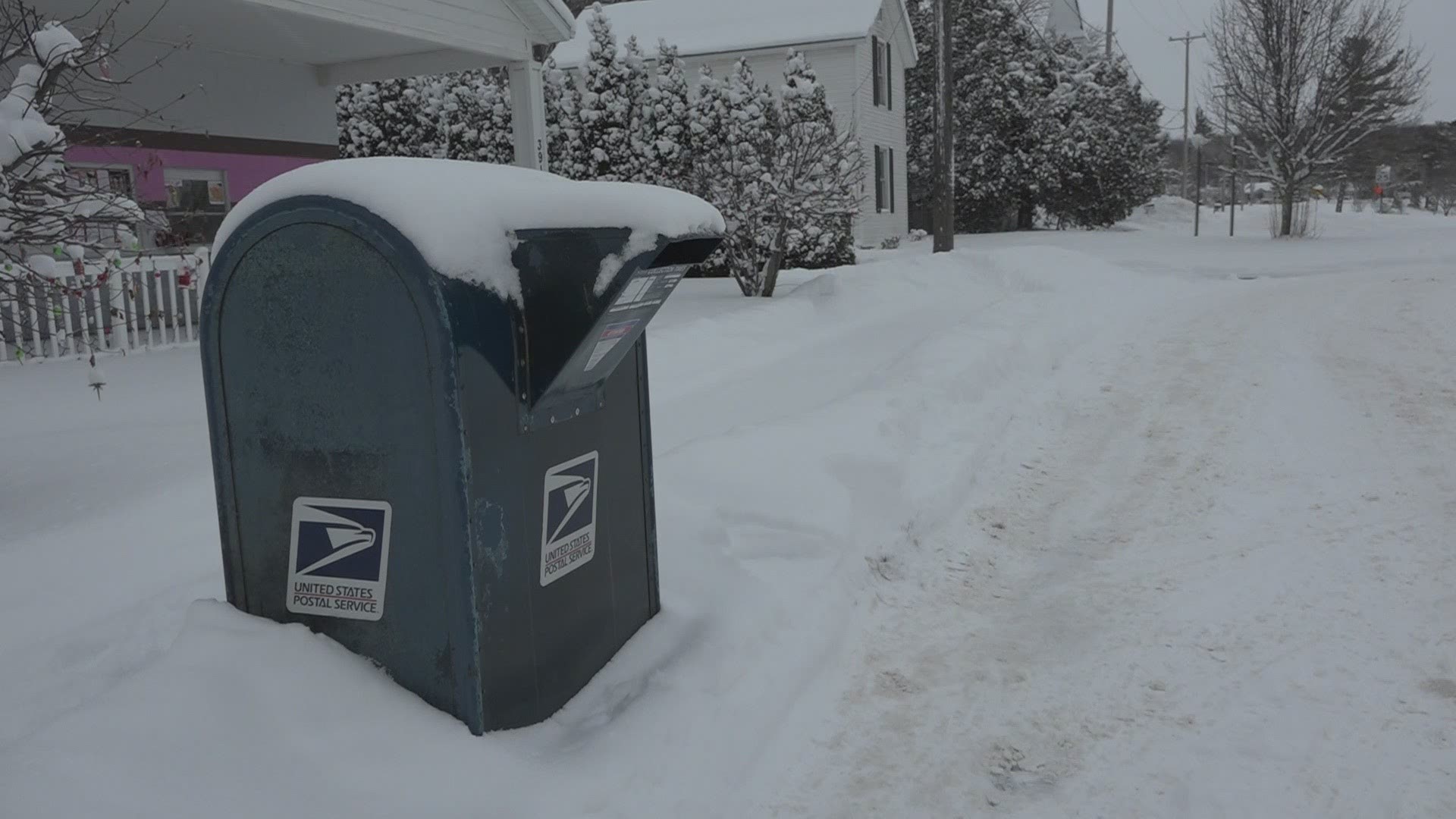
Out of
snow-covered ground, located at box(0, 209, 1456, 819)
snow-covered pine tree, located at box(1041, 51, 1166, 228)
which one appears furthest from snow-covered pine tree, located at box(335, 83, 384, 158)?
snow-covered pine tree, located at box(1041, 51, 1166, 228)

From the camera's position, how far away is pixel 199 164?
576 inches

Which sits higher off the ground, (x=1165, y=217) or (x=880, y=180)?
(x=880, y=180)

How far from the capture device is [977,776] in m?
3.15

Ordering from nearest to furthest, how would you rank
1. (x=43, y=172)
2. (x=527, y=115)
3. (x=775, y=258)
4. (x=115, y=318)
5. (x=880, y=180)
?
(x=43, y=172)
(x=115, y=318)
(x=775, y=258)
(x=527, y=115)
(x=880, y=180)

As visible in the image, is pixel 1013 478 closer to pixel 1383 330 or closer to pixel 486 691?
pixel 486 691

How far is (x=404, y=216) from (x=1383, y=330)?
1116cm

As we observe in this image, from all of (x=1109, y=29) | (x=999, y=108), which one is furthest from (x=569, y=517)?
(x=1109, y=29)

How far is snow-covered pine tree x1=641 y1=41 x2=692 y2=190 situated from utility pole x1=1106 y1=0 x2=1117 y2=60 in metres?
28.0

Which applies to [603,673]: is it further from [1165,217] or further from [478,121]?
[1165,217]

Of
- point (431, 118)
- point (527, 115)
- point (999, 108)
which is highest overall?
point (999, 108)

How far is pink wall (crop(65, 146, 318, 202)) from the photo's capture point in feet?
43.3

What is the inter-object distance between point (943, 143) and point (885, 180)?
974 cm

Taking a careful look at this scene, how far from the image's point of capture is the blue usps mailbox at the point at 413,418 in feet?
8.91

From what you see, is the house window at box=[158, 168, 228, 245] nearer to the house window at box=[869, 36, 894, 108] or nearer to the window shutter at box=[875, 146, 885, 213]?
the window shutter at box=[875, 146, 885, 213]
